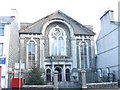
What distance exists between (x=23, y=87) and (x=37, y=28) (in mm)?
15195

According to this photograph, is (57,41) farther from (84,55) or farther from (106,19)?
(106,19)

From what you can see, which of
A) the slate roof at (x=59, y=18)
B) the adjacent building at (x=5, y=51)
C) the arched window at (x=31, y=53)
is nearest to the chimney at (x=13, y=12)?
the slate roof at (x=59, y=18)

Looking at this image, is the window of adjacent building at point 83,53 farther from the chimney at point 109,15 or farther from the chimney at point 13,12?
the chimney at point 13,12

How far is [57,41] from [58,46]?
88cm

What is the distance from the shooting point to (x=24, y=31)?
136 ft

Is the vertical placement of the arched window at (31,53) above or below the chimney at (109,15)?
below

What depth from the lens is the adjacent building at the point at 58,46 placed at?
41.3m

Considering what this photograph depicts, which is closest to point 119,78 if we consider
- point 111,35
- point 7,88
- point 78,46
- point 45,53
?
point 111,35

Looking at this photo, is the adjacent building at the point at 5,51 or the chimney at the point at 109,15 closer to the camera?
the adjacent building at the point at 5,51

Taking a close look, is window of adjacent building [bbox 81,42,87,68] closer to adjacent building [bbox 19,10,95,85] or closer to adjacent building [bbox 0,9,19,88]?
adjacent building [bbox 19,10,95,85]

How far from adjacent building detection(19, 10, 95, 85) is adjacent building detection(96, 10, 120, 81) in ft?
5.82

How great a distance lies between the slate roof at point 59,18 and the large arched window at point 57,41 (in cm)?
186

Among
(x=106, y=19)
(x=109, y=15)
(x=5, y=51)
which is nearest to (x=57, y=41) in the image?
(x=106, y=19)

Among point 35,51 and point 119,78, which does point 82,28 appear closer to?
point 35,51
